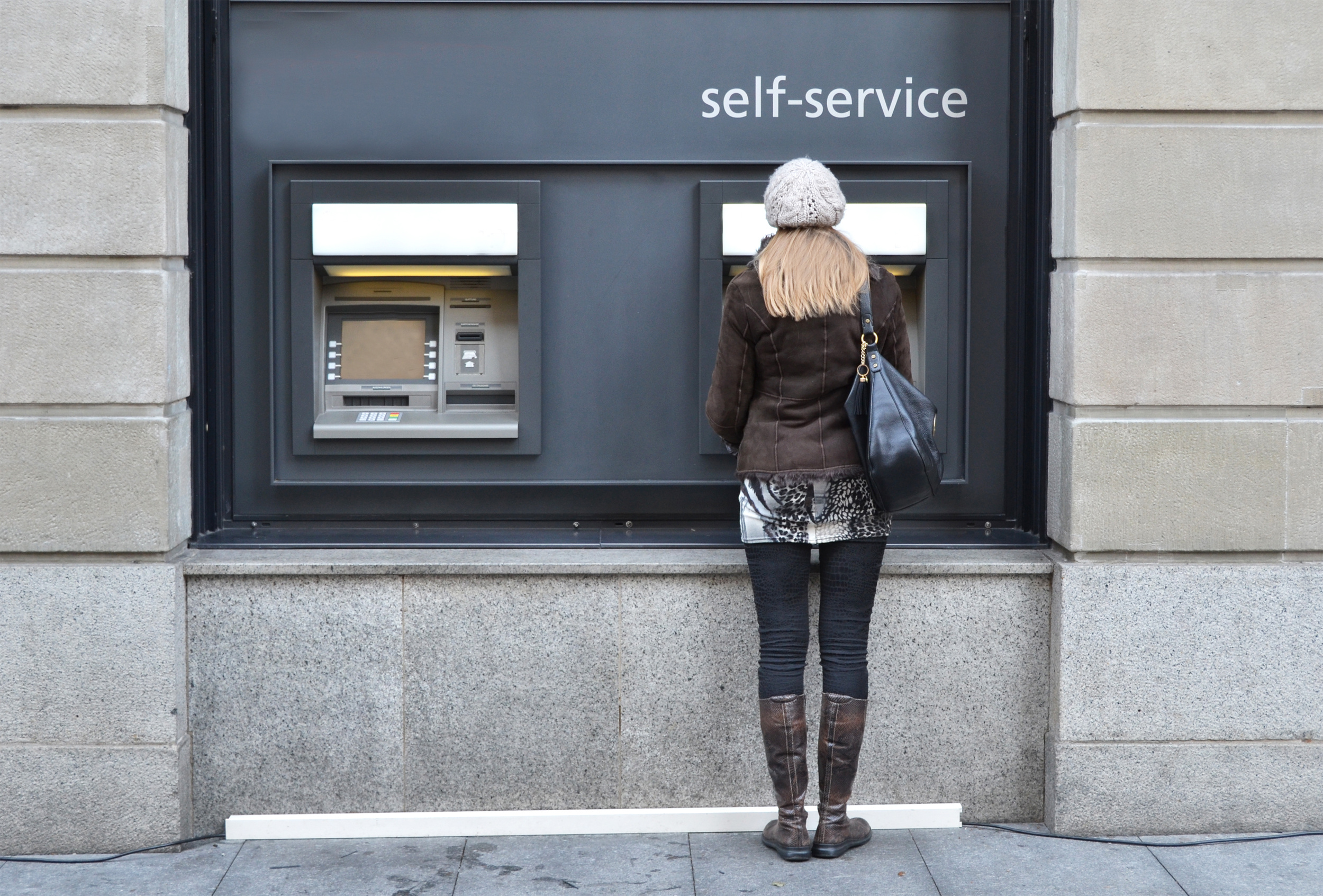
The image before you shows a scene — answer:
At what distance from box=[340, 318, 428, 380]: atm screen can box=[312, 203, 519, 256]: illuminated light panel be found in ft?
0.79

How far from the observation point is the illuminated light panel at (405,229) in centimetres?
421

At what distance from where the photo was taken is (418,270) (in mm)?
4270

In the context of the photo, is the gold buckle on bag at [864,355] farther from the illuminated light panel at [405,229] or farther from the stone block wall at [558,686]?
the illuminated light panel at [405,229]

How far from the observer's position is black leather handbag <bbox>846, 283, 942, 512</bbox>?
11.9ft

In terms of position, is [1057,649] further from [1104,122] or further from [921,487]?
[1104,122]

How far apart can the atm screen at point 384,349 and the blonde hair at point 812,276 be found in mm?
1235

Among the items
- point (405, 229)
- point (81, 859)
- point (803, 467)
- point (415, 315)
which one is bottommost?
point (81, 859)

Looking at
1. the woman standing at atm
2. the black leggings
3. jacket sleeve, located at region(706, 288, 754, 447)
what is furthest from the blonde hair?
the black leggings

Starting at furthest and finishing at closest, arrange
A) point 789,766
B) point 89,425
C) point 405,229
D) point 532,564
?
point 405,229, point 532,564, point 89,425, point 789,766

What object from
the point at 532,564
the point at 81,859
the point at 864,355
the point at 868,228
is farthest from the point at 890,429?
the point at 81,859

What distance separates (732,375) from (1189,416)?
4.62ft

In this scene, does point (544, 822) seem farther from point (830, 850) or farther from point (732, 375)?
point (732, 375)

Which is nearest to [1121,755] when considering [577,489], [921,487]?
[921,487]

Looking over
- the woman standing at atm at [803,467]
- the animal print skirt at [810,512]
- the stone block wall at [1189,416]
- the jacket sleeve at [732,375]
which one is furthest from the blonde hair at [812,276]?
the stone block wall at [1189,416]
